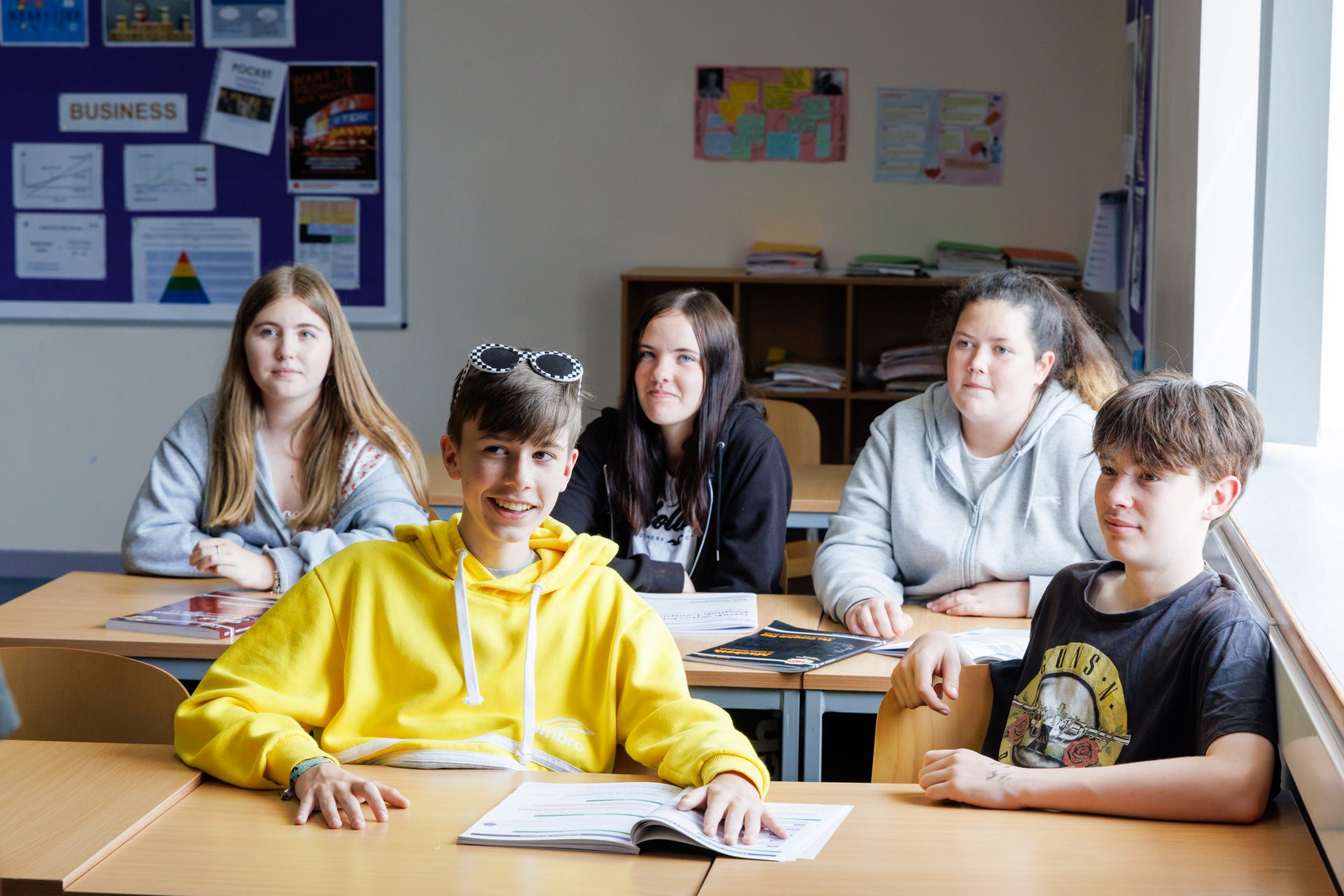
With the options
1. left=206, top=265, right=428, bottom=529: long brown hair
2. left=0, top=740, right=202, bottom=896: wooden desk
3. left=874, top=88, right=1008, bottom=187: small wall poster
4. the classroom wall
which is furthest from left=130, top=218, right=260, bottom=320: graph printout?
left=0, top=740, right=202, bottom=896: wooden desk

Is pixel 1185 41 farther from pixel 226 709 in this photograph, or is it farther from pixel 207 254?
pixel 207 254

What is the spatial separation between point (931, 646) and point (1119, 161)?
3589mm

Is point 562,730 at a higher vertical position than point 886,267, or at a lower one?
lower

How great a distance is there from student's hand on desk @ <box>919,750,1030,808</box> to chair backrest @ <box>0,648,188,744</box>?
3.20ft

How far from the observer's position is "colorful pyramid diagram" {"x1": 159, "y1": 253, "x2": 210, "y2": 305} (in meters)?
5.17

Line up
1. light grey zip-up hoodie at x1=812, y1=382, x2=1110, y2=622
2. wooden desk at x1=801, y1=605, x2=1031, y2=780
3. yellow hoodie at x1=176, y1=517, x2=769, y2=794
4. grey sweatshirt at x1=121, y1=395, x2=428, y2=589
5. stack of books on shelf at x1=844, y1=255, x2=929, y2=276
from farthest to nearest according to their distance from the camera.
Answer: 1. stack of books on shelf at x1=844, y1=255, x2=929, y2=276
2. grey sweatshirt at x1=121, y1=395, x2=428, y2=589
3. light grey zip-up hoodie at x1=812, y1=382, x2=1110, y2=622
4. wooden desk at x1=801, y1=605, x2=1031, y2=780
5. yellow hoodie at x1=176, y1=517, x2=769, y2=794

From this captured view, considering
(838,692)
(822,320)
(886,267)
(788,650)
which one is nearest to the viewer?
(838,692)

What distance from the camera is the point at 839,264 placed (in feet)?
16.4

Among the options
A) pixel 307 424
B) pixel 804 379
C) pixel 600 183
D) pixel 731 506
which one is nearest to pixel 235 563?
pixel 307 424

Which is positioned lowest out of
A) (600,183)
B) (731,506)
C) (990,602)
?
(990,602)

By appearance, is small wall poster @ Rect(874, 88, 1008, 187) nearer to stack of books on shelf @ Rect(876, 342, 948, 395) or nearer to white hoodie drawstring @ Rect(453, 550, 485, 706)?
stack of books on shelf @ Rect(876, 342, 948, 395)

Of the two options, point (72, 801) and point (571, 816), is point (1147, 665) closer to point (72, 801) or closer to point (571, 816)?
point (571, 816)

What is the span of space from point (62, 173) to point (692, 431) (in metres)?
3.51

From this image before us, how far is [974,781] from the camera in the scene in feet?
4.84
